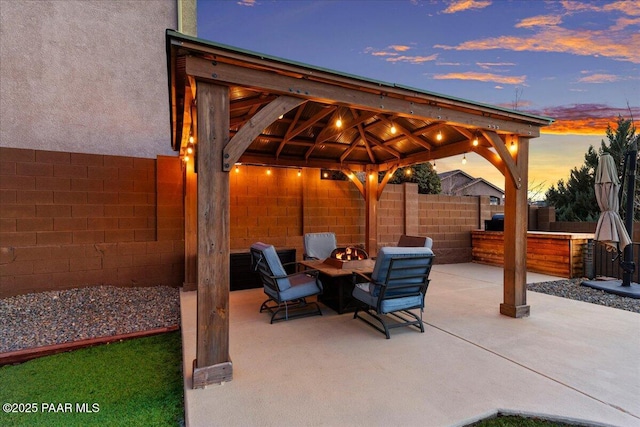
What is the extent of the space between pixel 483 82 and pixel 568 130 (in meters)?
3.73

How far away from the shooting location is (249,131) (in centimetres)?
263

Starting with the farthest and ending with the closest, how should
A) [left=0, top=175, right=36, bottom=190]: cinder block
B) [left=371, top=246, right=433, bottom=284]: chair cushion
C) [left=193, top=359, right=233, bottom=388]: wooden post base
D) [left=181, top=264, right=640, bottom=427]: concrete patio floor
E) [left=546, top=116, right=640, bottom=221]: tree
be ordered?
[left=546, top=116, right=640, bottom=221]: tree < [left=0, top=175, right=36, bottom=190]: cinder block < [left=371, top=246, right=433, bottom=284]: chair cushion < [left=193, top=359, right=233, bottom=388]: wooden post base < [left=181, top=264, right=640, bottom=427]: concrete patio floor

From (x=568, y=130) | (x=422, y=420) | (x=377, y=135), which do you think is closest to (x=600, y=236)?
(x=377, y=135)

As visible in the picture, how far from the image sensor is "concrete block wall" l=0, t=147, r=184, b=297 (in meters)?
4.64

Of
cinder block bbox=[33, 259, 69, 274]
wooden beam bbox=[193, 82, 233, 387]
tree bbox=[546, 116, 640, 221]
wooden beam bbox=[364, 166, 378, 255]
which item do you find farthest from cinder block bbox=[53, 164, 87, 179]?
tree bbox=[546, 116, 640, 221]

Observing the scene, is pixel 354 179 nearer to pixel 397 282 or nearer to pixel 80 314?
pixel 397 282

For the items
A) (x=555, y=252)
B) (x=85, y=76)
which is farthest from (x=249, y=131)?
(x=555, y=252)

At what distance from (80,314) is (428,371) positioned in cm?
468

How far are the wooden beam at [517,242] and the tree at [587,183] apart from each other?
34.6 ft

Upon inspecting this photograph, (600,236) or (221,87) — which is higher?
(221,87)

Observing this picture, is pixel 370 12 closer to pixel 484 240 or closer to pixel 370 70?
pixel 370 70

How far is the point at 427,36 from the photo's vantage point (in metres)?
10.6

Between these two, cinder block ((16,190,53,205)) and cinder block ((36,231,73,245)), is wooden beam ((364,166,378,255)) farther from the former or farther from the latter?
cinder block ((16,190,53,205))

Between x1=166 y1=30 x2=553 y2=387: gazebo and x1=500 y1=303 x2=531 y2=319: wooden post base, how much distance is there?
0.02 m
